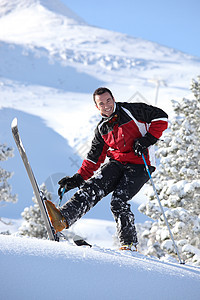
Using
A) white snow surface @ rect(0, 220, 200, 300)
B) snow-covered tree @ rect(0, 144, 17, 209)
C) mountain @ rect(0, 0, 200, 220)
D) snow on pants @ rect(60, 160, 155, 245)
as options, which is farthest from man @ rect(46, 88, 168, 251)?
mountain @ rect(0, 0, 200, 220)

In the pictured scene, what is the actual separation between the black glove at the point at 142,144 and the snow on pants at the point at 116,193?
0.96 feet

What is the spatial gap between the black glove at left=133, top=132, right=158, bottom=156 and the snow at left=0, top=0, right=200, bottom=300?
1323 mm

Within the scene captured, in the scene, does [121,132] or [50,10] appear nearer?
[121,132]

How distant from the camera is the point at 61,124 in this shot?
201 ft

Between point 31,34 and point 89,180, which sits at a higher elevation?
point 31,34

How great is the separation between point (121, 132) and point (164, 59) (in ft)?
388

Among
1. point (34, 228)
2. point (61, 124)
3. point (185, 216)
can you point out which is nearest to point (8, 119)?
point (61, 124)

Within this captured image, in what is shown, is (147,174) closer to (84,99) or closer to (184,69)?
(84,99)

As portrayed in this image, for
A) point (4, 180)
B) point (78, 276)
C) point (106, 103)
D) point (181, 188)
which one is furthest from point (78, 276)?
point (4, 180)

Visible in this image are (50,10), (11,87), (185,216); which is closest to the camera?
(185,216)

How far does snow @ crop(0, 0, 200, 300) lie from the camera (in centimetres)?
195

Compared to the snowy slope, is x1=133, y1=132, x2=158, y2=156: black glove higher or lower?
A: higher

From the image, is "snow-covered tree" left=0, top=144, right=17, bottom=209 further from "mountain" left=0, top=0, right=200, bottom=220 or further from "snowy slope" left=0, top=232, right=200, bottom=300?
"mountain" left=0, top=0, right=200, bottom=220

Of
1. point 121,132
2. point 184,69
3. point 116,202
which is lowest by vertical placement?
point 116,202
